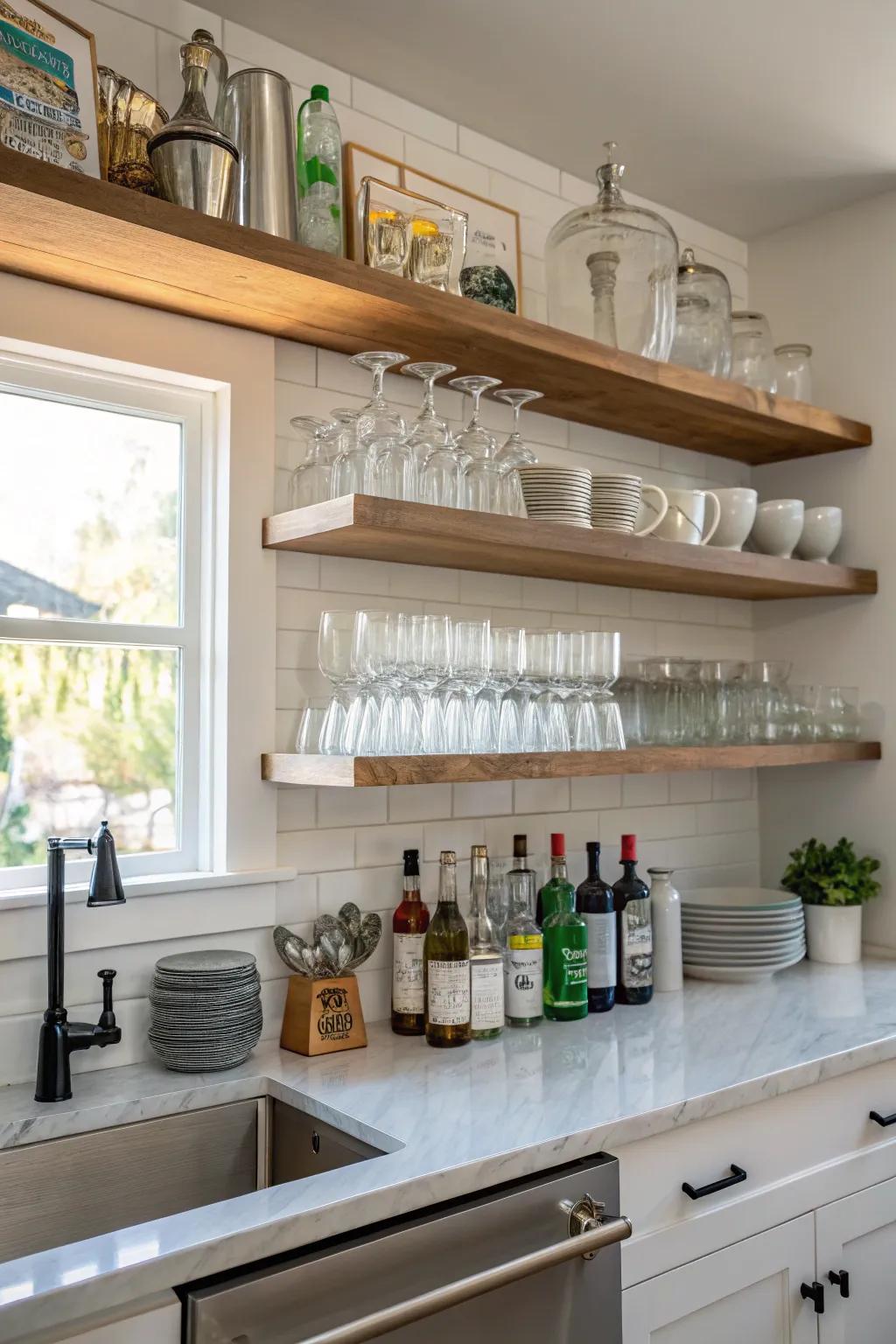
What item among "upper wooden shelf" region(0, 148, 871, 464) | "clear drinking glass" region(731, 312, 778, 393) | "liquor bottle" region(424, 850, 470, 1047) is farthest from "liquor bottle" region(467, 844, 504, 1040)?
"clear drinking glass" region(731, 312, 778, 393)

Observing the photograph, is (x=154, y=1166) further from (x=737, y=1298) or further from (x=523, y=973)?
(x=737, y=1298)

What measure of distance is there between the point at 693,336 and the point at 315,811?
149cm

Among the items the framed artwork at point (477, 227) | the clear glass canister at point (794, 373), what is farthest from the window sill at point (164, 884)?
the clear glass canister at point (794, 373)

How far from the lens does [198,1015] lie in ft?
6.02

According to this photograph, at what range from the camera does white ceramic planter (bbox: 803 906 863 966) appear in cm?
279

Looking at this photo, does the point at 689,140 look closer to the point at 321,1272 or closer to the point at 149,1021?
the point at 149,1021

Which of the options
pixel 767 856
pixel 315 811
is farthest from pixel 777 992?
pixel 315 811

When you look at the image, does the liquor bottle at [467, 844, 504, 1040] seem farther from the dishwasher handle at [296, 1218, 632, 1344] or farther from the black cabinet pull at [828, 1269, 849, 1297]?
the black cabinet pull at [828, 1269, 849, 1297]

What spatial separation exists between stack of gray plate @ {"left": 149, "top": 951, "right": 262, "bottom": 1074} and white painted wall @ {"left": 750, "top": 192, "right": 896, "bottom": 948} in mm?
1815

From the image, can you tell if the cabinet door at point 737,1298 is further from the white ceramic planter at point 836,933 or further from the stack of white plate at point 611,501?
the stack of white plate at point 611,501

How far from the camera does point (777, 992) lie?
8.21 feet

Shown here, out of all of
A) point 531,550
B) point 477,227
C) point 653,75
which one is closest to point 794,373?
point 653,75

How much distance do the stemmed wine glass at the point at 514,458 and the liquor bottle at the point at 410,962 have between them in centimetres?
71

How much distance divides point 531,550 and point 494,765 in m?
0.44
